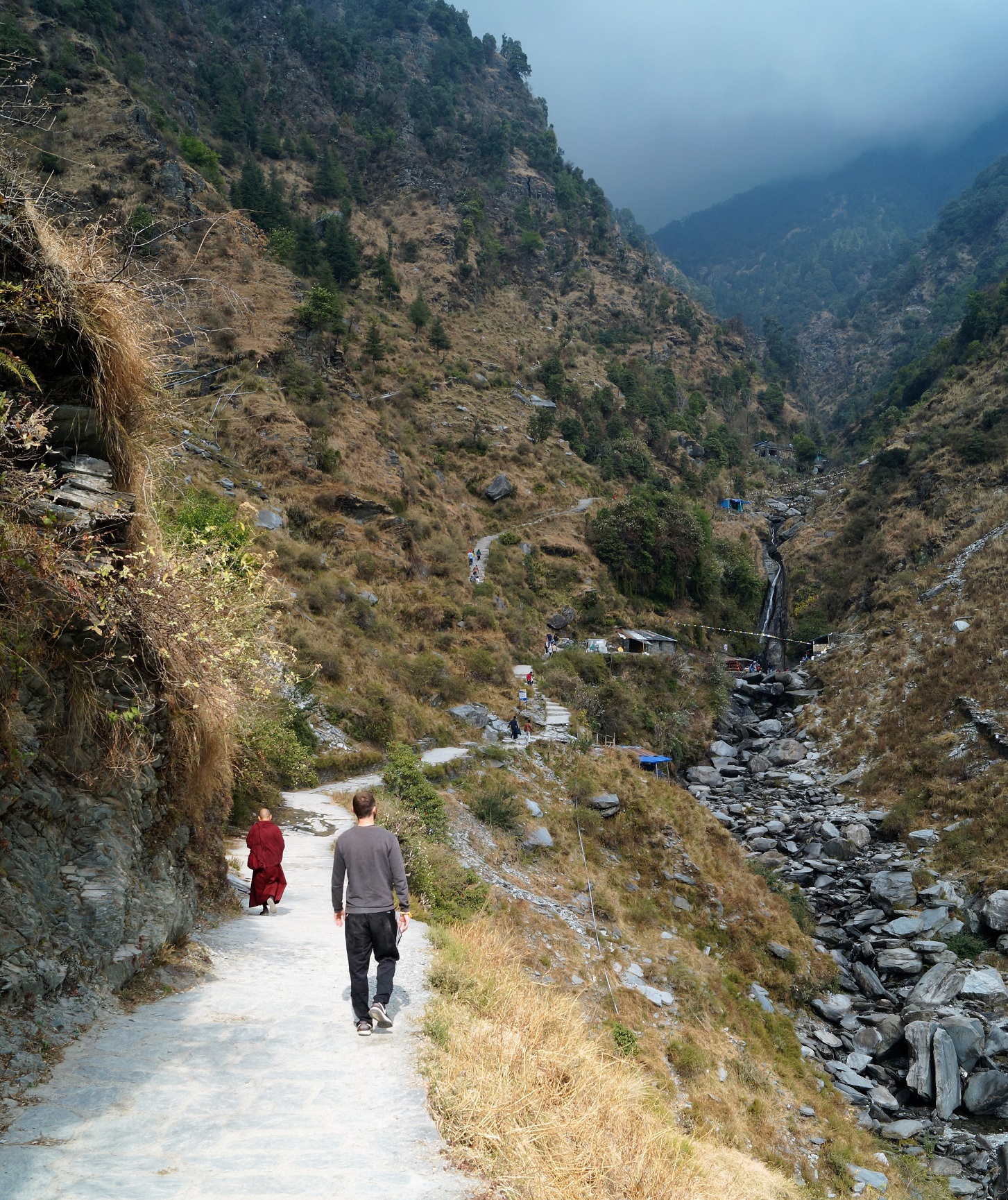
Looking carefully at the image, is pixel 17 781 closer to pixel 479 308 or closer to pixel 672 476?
pixel 672 476

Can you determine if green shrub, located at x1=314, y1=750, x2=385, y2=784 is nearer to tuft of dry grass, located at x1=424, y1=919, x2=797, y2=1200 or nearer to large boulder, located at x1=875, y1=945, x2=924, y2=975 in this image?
tuft of dry grass, located at x1=424, y1=919, x2=797, y2=1200

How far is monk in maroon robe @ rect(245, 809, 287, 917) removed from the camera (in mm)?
6930

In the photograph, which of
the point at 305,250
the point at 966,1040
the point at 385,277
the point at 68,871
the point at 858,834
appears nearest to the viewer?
the point at 68,871

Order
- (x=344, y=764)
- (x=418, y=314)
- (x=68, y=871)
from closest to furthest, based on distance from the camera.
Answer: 1. (x=68, y=871)
2. (x=344, y=764)
3. (x=418, y=314)

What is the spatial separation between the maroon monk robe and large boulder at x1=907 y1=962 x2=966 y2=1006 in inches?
573

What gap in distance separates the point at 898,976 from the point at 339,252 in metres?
56.5

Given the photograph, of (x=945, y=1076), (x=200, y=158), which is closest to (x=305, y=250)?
(x=200, y=158)

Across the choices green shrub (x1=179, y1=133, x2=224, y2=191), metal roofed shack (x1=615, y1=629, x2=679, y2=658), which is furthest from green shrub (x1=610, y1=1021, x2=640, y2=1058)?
green shrub (x1=179, y1=133, x2=224, y2=191)

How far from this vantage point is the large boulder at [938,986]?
14141 mm

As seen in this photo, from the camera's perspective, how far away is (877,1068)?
1284cm

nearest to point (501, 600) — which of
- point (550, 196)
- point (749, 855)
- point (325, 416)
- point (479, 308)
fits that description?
point (325, 416)

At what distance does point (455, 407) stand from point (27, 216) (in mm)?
50882

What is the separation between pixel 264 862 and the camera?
22.8 feet

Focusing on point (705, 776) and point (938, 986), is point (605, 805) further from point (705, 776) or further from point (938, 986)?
point (705, 776)
